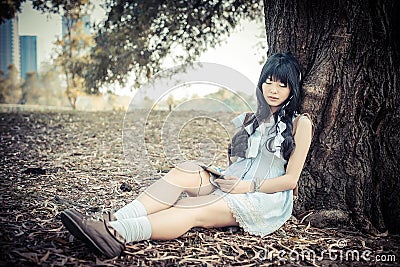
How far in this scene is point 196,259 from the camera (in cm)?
191

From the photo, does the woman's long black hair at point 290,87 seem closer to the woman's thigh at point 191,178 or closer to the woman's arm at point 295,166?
the woman's arm at point 295,166

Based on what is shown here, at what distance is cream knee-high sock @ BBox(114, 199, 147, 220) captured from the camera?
6.48ft

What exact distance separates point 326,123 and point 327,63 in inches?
13.3

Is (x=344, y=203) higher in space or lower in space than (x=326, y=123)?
lower

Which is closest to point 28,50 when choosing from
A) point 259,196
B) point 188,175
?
point 188,175

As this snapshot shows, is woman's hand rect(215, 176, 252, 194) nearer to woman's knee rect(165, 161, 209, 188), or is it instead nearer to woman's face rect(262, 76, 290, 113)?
woman's knee rect(165, 161, 209, 188)

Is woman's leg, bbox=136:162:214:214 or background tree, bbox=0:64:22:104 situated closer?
woman's leg, bbox=136:162:214:214

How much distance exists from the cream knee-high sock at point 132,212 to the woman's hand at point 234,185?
0.42 metres

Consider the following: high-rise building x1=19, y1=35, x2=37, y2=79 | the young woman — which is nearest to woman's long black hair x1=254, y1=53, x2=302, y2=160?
the young woman

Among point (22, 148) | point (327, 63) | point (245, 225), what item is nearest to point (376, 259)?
point (245, 225)

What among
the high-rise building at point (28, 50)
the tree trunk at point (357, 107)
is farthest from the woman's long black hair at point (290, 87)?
the high-rise building at point (28, 50)

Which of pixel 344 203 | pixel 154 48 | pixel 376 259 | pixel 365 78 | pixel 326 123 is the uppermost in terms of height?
pixel 154 48

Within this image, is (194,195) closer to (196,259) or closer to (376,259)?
(196,259)

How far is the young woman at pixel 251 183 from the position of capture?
200 centimetres
